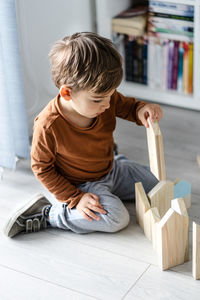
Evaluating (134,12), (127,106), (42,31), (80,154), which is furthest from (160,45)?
(80,154)

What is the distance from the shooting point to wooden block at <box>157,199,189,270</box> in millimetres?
1212

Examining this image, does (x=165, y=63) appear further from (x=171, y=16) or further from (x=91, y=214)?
(x=91, y=214)

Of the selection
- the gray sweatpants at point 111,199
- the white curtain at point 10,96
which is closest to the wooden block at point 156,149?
the gray sweatpants at point 111,199

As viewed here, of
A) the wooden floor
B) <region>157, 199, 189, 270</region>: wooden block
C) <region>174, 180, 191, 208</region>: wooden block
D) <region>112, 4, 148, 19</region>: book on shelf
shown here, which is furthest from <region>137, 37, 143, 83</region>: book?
<region>157, 199, 189, 270</region>: wooden block

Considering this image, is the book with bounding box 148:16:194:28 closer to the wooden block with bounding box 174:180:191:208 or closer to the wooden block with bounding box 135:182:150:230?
the wooden block with bounding box 174:180:191:208

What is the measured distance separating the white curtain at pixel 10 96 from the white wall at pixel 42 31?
10.9 inches

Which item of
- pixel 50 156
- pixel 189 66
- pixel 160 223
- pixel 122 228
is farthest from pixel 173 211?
pixel 189 66

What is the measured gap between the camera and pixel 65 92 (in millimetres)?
1271

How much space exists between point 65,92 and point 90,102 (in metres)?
0.07

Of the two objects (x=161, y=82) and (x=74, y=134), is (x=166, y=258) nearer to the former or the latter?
(x=74, y=134)

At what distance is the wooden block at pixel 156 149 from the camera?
1321 mm

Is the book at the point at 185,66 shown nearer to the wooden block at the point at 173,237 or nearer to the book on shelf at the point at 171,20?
the book on shelf at the point at 171,20

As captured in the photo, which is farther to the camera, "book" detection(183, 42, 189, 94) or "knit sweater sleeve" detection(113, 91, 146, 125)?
"book" detection(183, 42, 189, 94)

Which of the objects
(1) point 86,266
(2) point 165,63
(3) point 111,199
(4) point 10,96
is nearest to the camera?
(1) point 86,266
